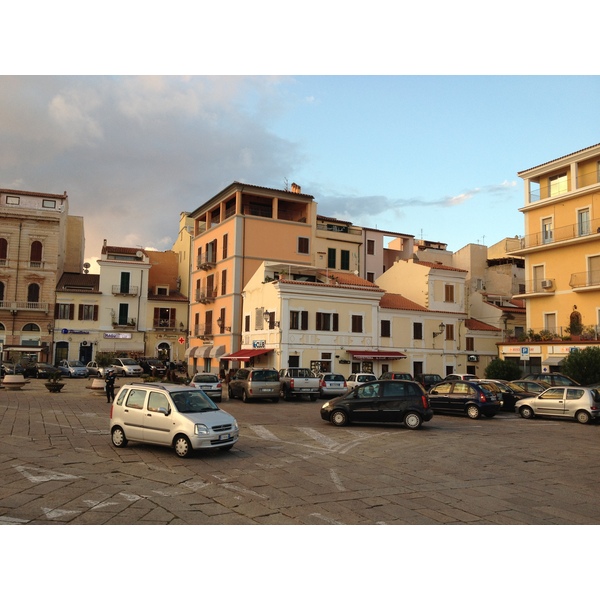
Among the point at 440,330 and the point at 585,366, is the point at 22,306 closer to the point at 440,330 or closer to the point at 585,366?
the point at 440,330

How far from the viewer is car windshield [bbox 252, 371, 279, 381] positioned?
2698cm

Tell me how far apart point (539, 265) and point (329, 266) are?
1799cm

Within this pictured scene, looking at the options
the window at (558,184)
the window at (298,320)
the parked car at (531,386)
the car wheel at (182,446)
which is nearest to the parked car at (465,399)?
the parked car at (531,386)

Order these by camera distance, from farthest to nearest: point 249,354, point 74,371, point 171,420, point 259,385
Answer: point 74,371
point 249,354
point 259,385
point 171,420

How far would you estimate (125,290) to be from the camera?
5703 cm

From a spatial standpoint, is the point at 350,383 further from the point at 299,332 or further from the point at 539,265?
the point at 539,265

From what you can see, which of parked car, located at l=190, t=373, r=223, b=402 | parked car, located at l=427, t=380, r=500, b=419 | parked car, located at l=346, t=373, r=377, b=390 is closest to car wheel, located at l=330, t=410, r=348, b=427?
parked car, located at l=427, t=380, r=500, b=419

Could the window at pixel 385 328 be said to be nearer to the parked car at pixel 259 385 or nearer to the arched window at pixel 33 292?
the parked car at pixel 259 385

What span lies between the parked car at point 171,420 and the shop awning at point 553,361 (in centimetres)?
2957

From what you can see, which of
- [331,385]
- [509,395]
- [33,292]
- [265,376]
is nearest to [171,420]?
[265,376]

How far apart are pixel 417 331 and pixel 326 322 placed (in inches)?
335

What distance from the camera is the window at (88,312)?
5483 cm

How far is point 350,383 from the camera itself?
3148cm

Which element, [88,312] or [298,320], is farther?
[88,312]
